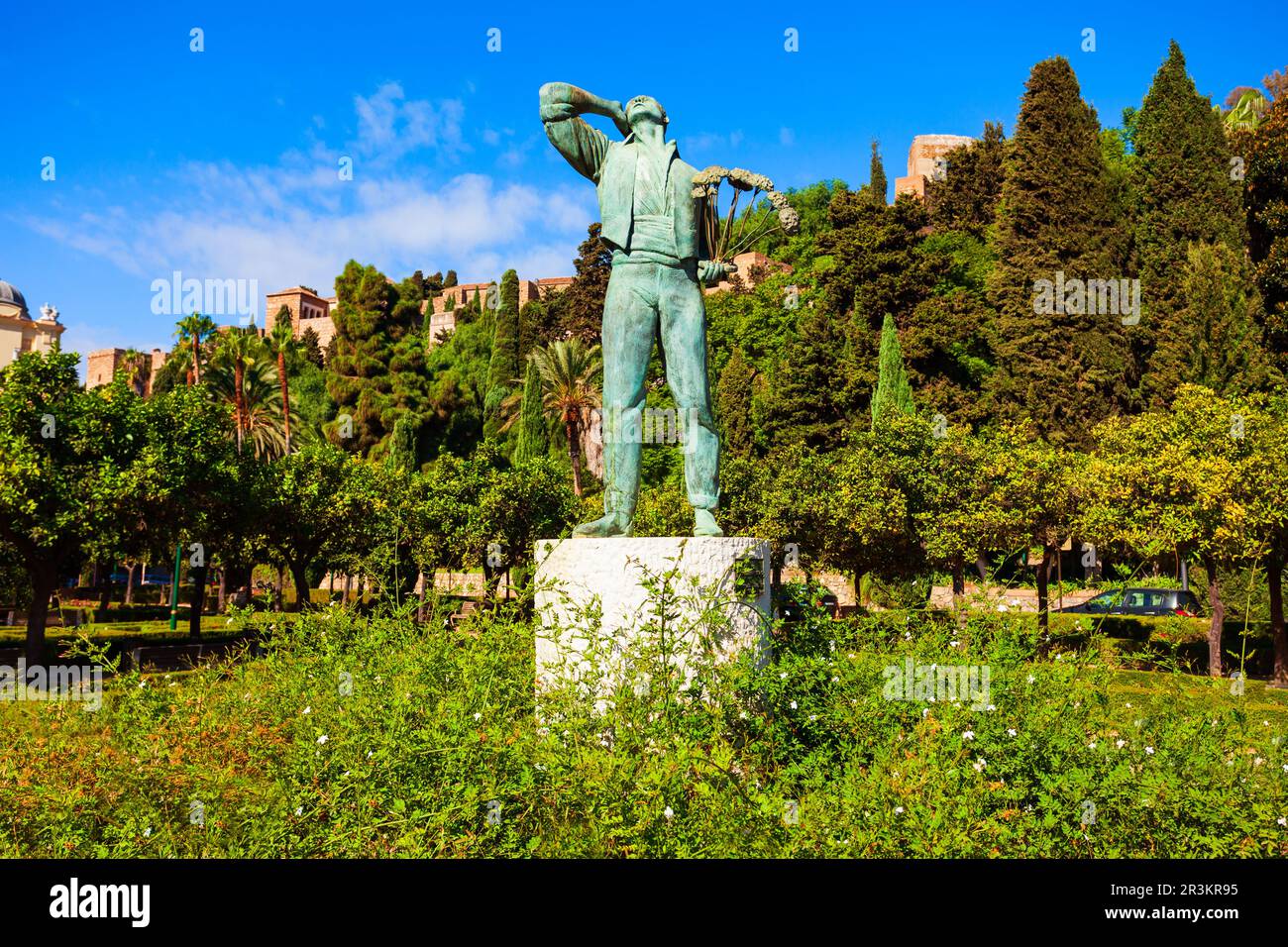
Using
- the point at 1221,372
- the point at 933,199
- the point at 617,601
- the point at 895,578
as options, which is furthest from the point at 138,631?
the point at 933,199

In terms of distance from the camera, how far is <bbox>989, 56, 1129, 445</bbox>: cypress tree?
1288 inches

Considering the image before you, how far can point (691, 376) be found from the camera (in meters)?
6.55

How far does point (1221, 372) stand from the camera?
28.9m

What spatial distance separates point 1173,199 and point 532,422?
26585 mm

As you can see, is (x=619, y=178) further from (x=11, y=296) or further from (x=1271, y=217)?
(x=11, y=296)

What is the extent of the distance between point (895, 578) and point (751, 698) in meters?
18.9

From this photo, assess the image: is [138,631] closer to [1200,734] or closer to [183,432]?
[183,432]

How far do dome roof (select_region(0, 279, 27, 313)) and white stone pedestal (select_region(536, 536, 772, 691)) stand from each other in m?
76.2

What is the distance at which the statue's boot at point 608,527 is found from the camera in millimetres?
6297

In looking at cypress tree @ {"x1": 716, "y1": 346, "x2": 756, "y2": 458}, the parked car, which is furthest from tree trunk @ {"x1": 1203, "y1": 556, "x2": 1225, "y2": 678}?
cypress tree @ {"x1": 716, "y1": 346, "x2": 756, "y2": 458}

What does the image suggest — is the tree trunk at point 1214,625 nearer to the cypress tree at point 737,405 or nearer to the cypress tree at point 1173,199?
the cypress tree at point 1173,199

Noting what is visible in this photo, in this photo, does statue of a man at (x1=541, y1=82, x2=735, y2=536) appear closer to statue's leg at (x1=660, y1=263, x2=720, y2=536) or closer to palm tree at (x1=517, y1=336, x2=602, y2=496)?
statue's leg at (x1=660, y1=263, x2=720, y2=536)

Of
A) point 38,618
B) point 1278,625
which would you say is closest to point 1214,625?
point 1278,625

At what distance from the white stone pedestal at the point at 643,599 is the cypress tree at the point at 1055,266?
96.2ft
